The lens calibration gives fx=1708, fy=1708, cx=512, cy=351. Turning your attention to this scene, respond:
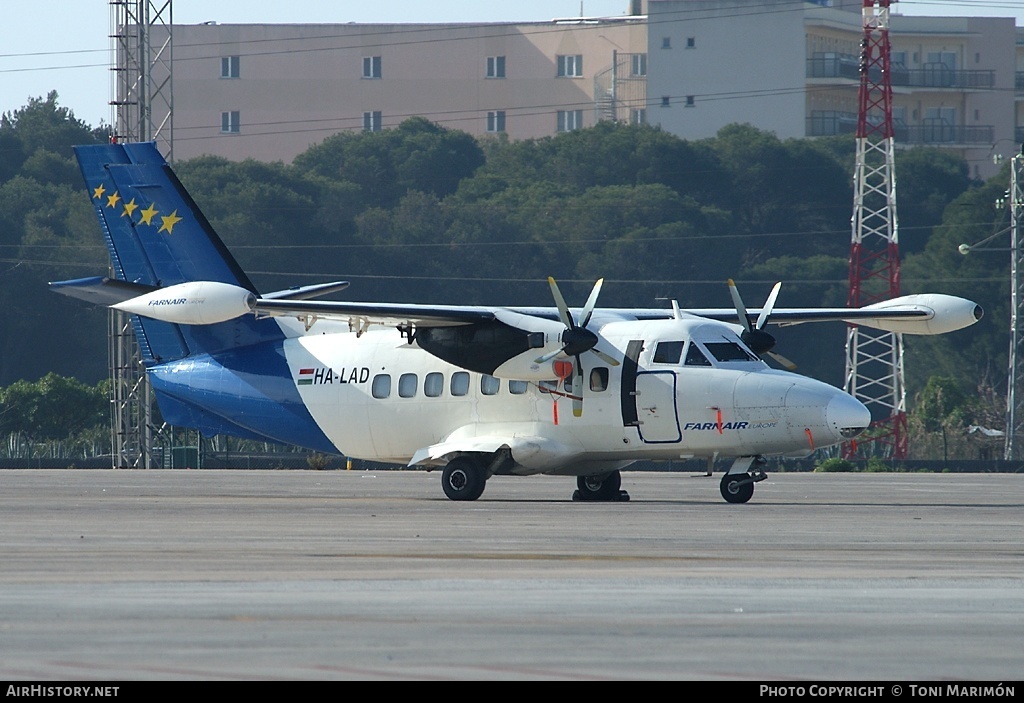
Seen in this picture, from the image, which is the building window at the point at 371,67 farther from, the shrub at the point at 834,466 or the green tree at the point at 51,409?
the shrub at the point at 834,466

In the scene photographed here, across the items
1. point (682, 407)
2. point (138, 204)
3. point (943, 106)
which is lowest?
point (682, 407)

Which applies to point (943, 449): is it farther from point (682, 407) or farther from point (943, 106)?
point (943, 106)

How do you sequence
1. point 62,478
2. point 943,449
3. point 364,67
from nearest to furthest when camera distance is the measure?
point 62,478
point 943,449
point 364,67

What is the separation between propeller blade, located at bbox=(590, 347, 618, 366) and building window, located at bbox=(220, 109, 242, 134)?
109m

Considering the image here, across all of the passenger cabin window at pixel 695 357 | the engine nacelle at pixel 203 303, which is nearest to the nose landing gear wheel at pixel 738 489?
the passenger cabin window at pixel 695 357

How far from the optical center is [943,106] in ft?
418

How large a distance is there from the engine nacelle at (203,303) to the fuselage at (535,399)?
339cm

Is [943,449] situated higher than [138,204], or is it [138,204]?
[138,204]

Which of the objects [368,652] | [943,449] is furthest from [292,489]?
[943,449]

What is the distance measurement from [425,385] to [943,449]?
2826cm

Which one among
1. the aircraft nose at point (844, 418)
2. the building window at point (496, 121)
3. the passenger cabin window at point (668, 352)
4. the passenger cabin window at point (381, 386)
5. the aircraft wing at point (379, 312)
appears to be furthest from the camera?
the building window at point (496, 121)

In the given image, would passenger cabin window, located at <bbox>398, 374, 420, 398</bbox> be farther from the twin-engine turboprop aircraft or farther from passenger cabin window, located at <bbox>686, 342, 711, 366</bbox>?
passenger cabin window, located at <bbox>686, 342, 711, 366</bbox>

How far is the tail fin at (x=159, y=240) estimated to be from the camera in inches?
1148

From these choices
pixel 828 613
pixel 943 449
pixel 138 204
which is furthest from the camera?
pixel 943 449
